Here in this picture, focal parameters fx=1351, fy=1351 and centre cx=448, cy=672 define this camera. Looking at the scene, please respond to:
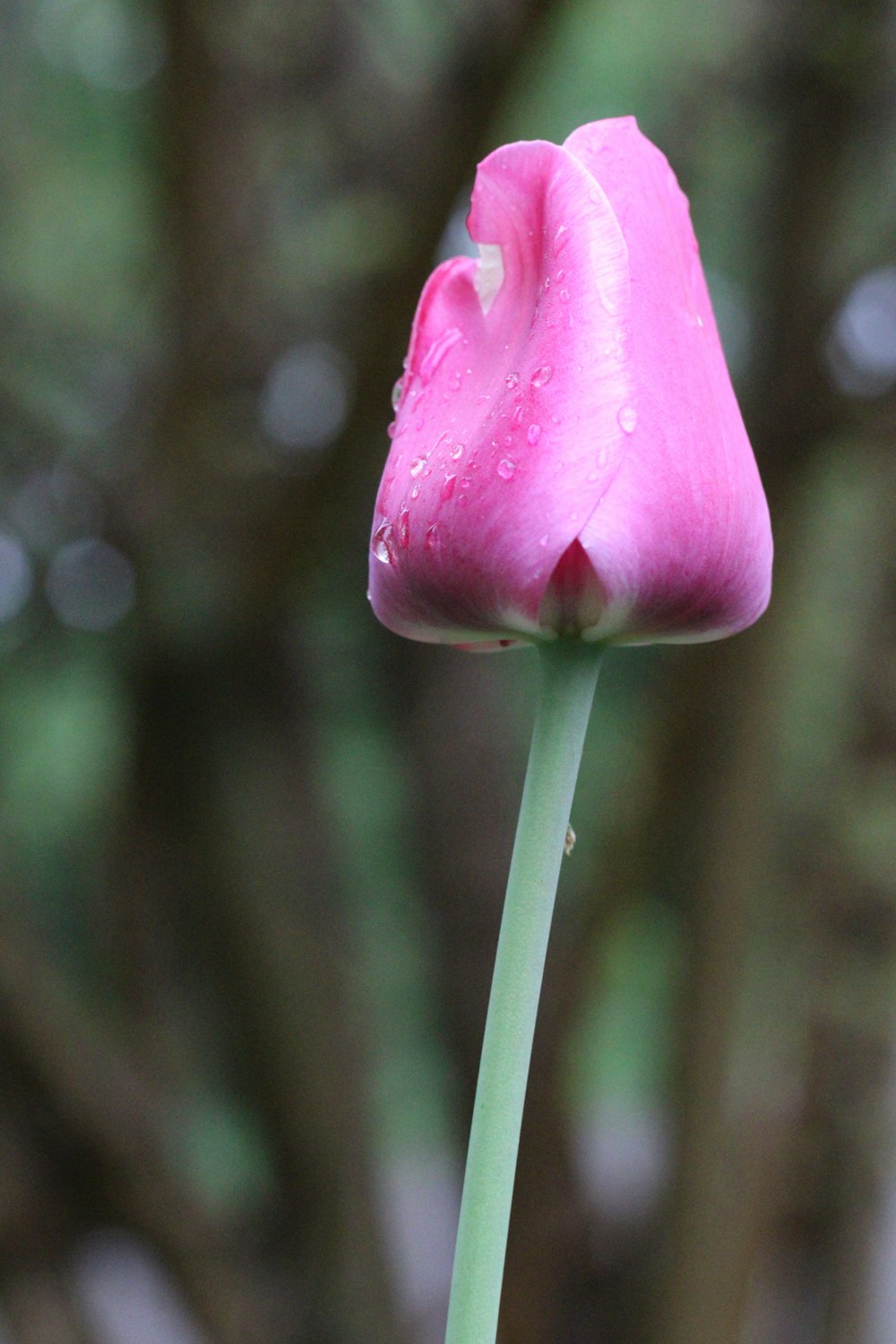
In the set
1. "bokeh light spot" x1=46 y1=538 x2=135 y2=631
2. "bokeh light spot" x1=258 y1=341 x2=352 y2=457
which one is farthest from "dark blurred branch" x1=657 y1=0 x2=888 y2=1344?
"bokeh light spot" x1=46 y1=538 x2=135 y2=631

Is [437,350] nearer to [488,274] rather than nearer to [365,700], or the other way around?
[488,274]

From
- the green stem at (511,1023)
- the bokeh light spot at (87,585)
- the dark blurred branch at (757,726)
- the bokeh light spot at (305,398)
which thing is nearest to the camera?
the green stem at (511,1023)

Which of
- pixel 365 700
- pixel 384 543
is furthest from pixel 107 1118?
pixel 384 543

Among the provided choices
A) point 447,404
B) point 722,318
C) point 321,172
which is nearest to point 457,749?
point 722,318

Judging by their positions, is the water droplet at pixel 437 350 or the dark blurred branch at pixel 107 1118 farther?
the dark blurred branch at pixel 107 1118

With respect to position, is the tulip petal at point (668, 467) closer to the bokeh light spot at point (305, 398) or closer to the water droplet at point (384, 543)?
the water droplet at point (384, 543)

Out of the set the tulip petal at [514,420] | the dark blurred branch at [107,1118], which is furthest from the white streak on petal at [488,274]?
the dark blurred branch at [107,1118]
